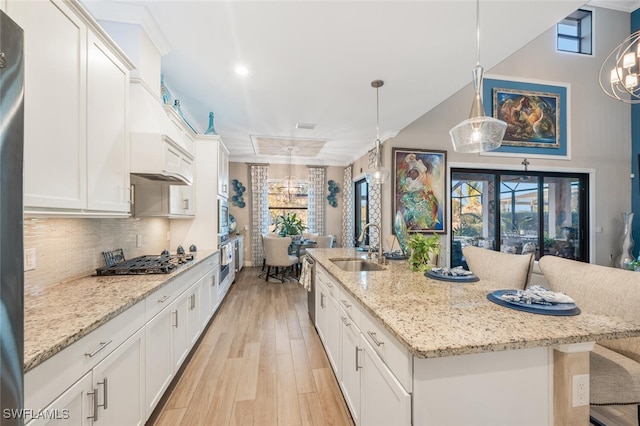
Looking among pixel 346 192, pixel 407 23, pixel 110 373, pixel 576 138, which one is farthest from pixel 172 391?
pixel 576 138

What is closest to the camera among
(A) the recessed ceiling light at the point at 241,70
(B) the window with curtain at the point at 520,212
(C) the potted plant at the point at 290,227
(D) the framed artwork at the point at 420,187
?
(A) the recessed ceiling light at the point at 241,70

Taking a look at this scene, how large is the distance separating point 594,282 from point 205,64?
134 inches

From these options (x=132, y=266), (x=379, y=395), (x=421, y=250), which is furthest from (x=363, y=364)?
(x=132, y=266)

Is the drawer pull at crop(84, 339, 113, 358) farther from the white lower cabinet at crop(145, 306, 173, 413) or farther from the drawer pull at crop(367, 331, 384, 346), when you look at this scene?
the drawer pull at crop(367, 331, 384, 346)

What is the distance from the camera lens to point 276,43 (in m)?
2.21

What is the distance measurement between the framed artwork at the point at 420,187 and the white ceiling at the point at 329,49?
1022 mm

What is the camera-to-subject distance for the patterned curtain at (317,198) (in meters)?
6.85

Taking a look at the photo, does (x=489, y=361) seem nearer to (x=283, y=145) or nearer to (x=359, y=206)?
(x=283, y=145)

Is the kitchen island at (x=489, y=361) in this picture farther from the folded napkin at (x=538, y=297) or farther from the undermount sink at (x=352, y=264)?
the undermount sink at (x=352, y=264)

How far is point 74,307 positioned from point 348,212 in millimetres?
5756

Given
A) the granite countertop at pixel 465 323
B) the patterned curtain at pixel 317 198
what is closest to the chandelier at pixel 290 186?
the patterned curtain at pixel 317 198

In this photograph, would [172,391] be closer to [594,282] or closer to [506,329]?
[506,329]

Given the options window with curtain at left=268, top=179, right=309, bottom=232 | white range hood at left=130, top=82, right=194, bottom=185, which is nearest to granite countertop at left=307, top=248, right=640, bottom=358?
white range hood at left=130, top=82, right=194, bottom=185

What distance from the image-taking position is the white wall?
16.6 ft
